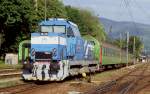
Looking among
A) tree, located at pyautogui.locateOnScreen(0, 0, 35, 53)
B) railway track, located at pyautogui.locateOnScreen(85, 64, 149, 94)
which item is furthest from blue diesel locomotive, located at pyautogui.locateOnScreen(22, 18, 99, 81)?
tree, located at pyautogui.locateOnScreen(0, 0, 35, 53)

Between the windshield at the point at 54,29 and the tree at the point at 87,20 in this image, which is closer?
the windshield at the point at 54,29

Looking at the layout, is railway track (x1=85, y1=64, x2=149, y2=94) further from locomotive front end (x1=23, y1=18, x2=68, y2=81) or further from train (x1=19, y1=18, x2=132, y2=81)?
locomotive front end (x1=23, y1=18, x2=68, y2=81)

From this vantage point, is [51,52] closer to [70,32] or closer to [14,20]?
[70,32]

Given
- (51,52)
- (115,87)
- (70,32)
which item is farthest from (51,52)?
(115,87)

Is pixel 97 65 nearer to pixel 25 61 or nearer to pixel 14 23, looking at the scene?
pixel 25 61

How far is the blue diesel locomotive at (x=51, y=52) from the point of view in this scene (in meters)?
27.0

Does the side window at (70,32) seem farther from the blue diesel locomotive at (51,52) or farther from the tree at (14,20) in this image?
the tree at (14,20)

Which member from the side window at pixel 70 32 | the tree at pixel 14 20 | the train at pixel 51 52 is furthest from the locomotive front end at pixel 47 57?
the tree at pixel 14 20

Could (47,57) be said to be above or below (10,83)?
above

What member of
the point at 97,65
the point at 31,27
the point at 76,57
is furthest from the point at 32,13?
the point at 76,57

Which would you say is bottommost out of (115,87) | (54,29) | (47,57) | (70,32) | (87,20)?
(115,87)

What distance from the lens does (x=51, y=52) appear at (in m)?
27.4

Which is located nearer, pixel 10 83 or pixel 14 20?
pixel 10 83

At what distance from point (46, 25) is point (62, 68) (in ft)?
11.6
